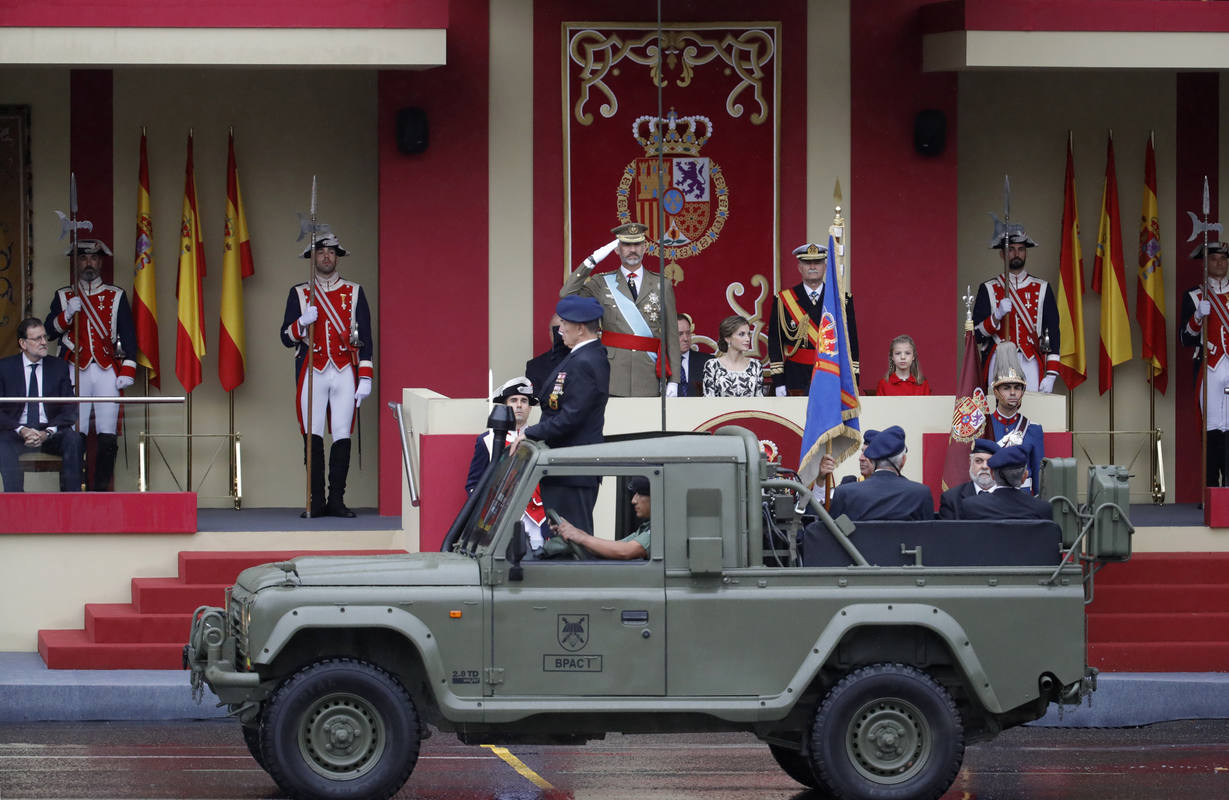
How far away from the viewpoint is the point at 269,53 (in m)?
16.4

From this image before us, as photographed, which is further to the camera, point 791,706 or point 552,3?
point 552,3

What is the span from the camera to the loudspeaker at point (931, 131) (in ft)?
56.4

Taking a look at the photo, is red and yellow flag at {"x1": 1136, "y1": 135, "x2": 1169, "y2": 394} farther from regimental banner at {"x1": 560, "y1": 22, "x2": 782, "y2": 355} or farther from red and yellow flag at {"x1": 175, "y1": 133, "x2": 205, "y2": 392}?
red and yellow flag at {"x1": 175, "y1": 133, "x2": 205, "y2": 392}

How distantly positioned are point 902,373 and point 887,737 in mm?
6176

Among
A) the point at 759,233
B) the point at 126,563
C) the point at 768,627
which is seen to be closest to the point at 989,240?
the point at 759,233

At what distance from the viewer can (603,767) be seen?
11.5 metres

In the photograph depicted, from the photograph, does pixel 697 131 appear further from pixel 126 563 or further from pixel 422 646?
pixel 422 646

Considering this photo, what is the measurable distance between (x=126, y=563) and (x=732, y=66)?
6241 millimetres

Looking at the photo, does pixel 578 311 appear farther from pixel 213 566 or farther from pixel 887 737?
pixel 213 566

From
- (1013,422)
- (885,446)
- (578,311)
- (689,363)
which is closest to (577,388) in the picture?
(578,311)

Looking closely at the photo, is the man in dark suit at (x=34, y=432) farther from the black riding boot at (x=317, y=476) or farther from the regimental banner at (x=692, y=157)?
the regimental banner at (x=692, y=157)

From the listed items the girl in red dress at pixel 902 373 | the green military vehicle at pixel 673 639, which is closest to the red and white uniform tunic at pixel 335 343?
the girl in red dress at pixel 902 373

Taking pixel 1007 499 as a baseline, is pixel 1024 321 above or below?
above

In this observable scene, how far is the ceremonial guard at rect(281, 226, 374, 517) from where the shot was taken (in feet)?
55.6
